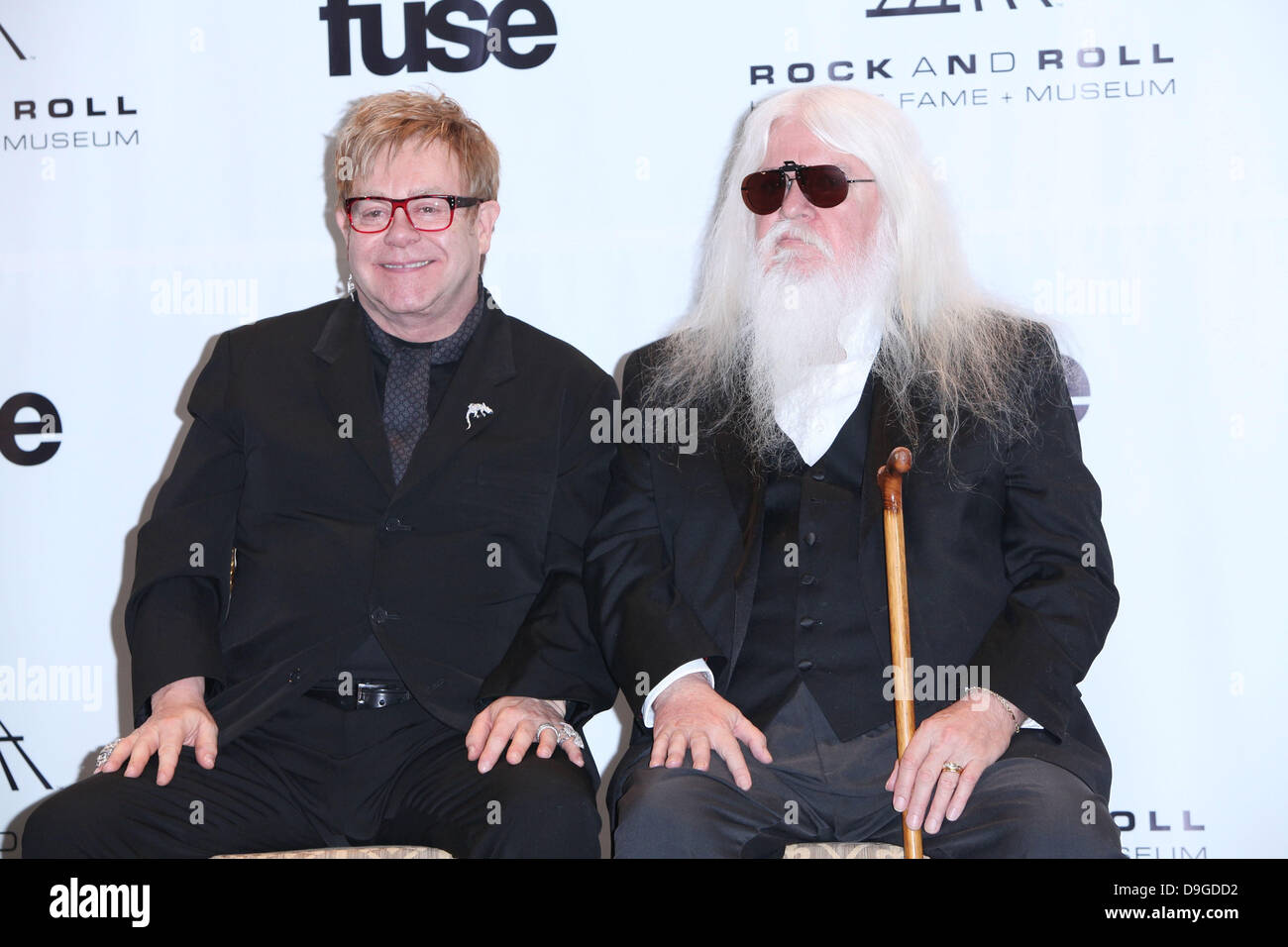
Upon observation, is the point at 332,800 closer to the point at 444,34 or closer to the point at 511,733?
the point at 511,733

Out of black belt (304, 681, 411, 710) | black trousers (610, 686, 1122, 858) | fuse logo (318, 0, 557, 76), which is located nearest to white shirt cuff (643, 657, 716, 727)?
black trousers (610, 686, 1122, 858)

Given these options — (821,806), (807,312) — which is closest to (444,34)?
(807,312)

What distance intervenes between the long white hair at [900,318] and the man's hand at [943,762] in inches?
26.4

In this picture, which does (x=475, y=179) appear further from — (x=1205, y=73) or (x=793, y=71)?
(x=1205, y=73)

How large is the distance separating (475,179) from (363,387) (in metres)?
0.59

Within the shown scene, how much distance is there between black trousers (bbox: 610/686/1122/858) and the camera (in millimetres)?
2395

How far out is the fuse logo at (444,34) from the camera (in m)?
3.98

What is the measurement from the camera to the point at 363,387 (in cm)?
311

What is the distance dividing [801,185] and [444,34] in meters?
1.54

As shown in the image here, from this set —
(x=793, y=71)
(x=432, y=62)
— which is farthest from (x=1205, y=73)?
(x=432, y=62)

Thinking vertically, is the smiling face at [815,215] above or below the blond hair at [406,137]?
below

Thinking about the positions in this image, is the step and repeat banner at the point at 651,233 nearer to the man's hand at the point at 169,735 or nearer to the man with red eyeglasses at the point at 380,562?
the man with red eyeglasses at the point at 380,562

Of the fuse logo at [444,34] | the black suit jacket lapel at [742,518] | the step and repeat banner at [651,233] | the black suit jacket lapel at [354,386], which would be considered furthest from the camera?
the fuse logo at [444,34]

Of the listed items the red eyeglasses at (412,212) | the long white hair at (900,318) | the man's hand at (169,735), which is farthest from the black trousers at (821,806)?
the red eyeglasses at (412,212)
